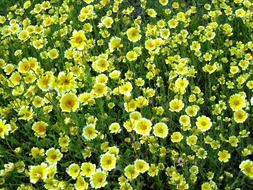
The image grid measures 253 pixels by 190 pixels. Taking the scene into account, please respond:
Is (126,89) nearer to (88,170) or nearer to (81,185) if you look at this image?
(88,170)

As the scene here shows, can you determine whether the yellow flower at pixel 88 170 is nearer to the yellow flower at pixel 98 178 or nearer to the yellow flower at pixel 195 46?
the yellow flower at pixel 98 178

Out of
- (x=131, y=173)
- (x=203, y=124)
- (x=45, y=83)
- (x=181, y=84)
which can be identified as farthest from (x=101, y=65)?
(x=131, y=173)

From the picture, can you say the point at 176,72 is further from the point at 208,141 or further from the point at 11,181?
the point at 11,181

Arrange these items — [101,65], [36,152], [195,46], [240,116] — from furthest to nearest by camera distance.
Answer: [195,46]
[101,65]
[36,152]
[240,116]

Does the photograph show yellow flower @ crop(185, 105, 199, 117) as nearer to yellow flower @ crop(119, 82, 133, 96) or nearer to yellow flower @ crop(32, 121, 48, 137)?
yellow flower @ crop(119, 82, 133, 96)

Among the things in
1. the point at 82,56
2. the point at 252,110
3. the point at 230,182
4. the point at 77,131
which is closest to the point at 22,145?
the point at 77,131

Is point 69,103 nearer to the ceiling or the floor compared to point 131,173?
nearer to the ceiling

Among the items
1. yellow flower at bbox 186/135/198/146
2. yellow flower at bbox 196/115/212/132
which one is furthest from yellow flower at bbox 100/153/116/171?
yellow flower at bbox 196/115/212/132

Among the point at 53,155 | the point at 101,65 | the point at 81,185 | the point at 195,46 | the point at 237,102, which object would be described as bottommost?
the point at 81,185

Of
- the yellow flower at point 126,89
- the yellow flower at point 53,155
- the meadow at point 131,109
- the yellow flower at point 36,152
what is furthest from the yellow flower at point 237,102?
the yellow flower at point 36,152
